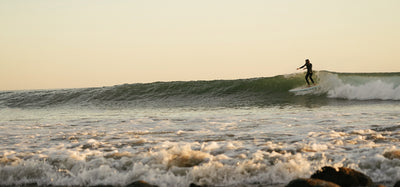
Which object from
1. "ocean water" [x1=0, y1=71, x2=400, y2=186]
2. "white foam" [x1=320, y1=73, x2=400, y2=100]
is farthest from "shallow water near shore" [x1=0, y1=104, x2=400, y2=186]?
"white foam" [x1=320, y1=73, x2=400, y2=100]

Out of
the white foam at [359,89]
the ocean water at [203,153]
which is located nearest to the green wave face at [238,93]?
the white foam at [359,89]

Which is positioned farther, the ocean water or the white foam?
the white foam

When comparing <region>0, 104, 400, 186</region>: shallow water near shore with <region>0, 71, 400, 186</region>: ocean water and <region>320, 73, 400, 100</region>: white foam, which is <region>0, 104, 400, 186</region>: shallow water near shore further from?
<region>320, 73, 400, 100</region>: white foam

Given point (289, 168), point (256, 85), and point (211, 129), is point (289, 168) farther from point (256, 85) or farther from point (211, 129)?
point (256, 85)

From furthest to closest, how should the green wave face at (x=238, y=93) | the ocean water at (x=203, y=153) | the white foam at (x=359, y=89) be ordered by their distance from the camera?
1. the green wave face at (x=238, y=93)
2. the white foam at (x=359, y=89)
3. the ocean water at (x=203, y=153)

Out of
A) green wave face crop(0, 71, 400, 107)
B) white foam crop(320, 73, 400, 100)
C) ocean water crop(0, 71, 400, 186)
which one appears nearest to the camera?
ocean water crop(0, 71, 400, 186)

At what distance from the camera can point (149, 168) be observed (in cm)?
499

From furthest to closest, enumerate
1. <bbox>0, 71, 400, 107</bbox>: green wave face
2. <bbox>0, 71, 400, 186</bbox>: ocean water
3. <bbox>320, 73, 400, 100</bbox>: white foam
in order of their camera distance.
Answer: <bbox>0, 71, 400, 107</bbox>: green wave face, <bbox>320, 73, 400, 100</bbox>: white foam, <bbox>0, 71, 400, 186</bbox>: ocean water

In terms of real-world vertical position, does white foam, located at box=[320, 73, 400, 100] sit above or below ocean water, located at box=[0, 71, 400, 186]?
above

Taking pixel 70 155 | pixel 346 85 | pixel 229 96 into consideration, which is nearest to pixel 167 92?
Result: pixel 229 96

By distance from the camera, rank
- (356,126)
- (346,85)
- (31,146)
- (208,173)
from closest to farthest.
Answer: (208,173) < (31,146) < (356,126) < (346,85)

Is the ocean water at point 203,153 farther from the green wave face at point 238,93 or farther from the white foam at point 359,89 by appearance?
the green wave face at point 238,93

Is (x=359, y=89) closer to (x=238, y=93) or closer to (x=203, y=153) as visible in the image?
(x=238, y=93)

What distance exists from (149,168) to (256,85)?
2135 cm
